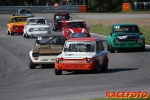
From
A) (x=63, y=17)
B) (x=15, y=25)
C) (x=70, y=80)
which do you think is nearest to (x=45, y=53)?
(x=70, y=80)

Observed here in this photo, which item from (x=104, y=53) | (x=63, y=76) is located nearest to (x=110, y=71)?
(x=104, y=53)

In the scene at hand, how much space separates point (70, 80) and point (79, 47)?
2.33 metres

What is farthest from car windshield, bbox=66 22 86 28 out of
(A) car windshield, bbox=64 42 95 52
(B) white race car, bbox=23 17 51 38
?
(A) car windshield, bbox=64 42 95 52

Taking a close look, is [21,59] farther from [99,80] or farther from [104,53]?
[99,80]

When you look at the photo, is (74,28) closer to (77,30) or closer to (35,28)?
(77,30)

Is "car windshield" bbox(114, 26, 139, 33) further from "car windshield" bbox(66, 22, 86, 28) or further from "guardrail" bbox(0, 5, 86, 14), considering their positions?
"guardrail" bbox(0, 5, 86, 14)

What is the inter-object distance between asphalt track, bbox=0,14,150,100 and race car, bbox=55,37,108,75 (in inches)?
10.7

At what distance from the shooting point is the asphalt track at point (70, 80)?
1384 cm

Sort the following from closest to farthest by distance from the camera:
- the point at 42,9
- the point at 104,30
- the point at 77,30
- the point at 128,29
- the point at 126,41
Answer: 1. the point at 126,41
2. the point at 128,29
3. the point at 77,30
4. the point at 104,30
5. the point at 42,9

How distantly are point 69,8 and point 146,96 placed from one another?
6201 centimetres

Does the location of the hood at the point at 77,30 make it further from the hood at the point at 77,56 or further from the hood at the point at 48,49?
the hood at the point at 77,56

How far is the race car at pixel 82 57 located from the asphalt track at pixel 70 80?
272 millimetres

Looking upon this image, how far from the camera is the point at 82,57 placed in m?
18.2

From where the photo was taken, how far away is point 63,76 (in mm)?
18297
